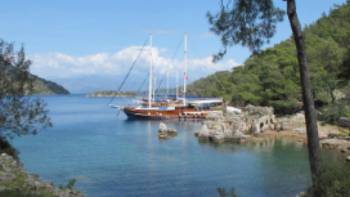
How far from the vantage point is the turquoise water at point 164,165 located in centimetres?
2531

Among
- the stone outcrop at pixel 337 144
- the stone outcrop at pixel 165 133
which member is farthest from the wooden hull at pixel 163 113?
the stone outcrop at pixel 337 144

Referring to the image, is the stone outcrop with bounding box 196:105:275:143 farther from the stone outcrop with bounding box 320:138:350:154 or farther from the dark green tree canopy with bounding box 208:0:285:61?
the dark green tree canopy with bounding box 208:0:285:61

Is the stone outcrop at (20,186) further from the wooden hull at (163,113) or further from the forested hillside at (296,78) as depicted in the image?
the wooden hull at (163,113)

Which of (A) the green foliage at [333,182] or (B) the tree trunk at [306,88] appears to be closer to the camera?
(A) the green foliage at [333,182]

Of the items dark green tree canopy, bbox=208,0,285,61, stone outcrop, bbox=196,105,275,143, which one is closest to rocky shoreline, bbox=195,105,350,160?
stone outcrop, bbox=196,105,275,143

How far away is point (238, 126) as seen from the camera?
51.9 metres

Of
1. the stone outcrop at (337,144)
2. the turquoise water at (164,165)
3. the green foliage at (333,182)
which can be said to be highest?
the green foliage at (333,182)

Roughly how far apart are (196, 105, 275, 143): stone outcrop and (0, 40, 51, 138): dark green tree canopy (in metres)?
30.6

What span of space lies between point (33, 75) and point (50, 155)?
2178 cm

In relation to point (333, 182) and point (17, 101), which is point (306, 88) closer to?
point (333, 182)

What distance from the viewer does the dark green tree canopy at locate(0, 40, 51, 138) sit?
51.9 feet

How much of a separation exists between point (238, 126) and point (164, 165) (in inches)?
812

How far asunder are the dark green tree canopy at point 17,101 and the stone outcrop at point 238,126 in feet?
101

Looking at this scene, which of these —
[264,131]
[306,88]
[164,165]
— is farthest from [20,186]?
[264,131]
